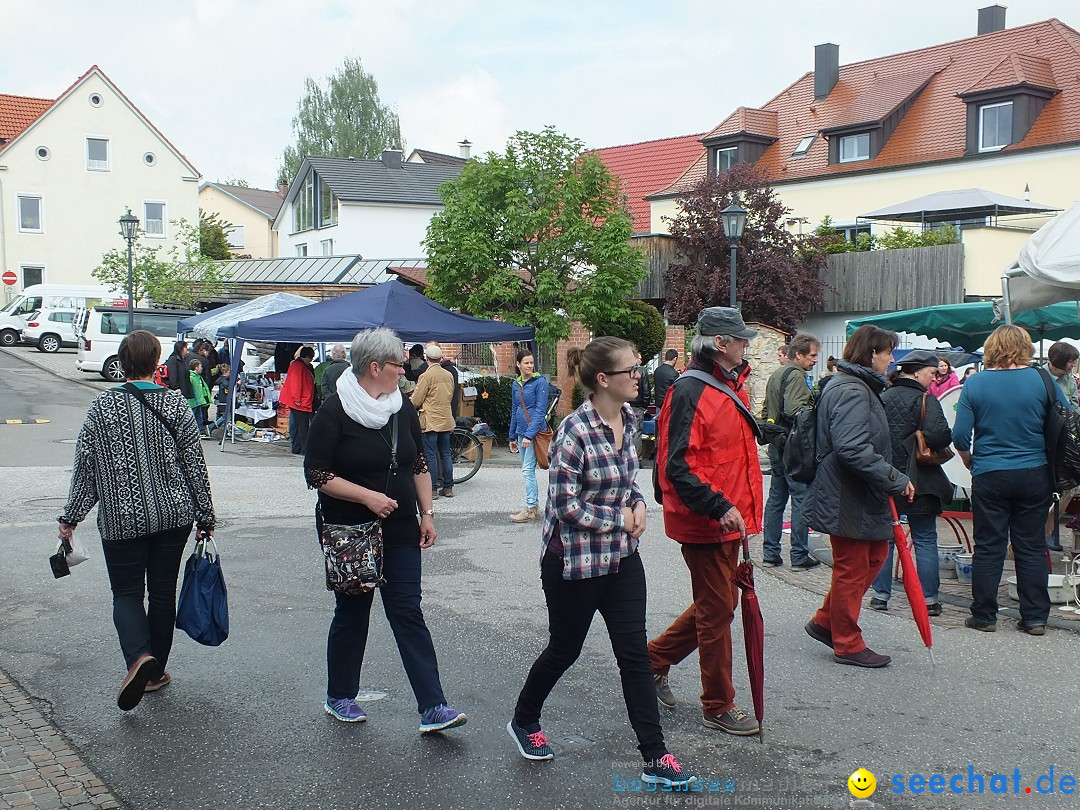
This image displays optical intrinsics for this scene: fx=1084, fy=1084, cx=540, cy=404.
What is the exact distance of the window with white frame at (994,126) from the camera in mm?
29453

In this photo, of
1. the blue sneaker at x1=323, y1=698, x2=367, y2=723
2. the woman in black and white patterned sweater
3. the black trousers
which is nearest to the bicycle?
the woman in black and white patterned sweater

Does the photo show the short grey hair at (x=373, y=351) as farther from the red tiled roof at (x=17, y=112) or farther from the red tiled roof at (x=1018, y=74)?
the red tiled roof at (x=17, y=112)

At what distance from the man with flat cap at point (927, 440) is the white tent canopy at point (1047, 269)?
127cm

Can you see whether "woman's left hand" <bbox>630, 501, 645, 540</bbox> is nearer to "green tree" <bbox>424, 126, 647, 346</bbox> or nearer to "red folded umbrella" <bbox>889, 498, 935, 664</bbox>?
"red folded umbrella" <bbox>889, 498, 935, 664</bbox>

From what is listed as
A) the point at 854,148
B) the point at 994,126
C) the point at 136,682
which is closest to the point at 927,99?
the point at 854,148

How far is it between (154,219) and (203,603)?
48.2m

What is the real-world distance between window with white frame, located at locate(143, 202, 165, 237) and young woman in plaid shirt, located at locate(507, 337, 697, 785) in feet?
161

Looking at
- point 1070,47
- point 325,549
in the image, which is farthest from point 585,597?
point 1070,47

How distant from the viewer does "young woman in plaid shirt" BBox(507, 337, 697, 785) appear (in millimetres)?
4191

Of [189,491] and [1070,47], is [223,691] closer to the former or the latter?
[189,491]

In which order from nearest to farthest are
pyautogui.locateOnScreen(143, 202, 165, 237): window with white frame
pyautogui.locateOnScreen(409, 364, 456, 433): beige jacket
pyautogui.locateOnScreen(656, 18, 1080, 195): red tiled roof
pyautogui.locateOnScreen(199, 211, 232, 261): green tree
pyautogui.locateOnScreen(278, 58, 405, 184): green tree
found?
pyautogui.locateOnScreen(409, 364, 456, 433): beige jacket < pyautogui.locateOnScreen(656, 18, 1080, 195): red tiled roof < pyautogui.locateOnScreen(143, 202, 165, 237): window with white frame < pyautogui.locateOnScreen(199, 211, 232, 261): green tree < pyautogui.locateOnScreen(278, 58, 405, 184): green tree

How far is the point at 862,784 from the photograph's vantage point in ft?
13.9

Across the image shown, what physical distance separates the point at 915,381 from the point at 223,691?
14.6ft

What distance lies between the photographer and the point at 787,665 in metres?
5.81
